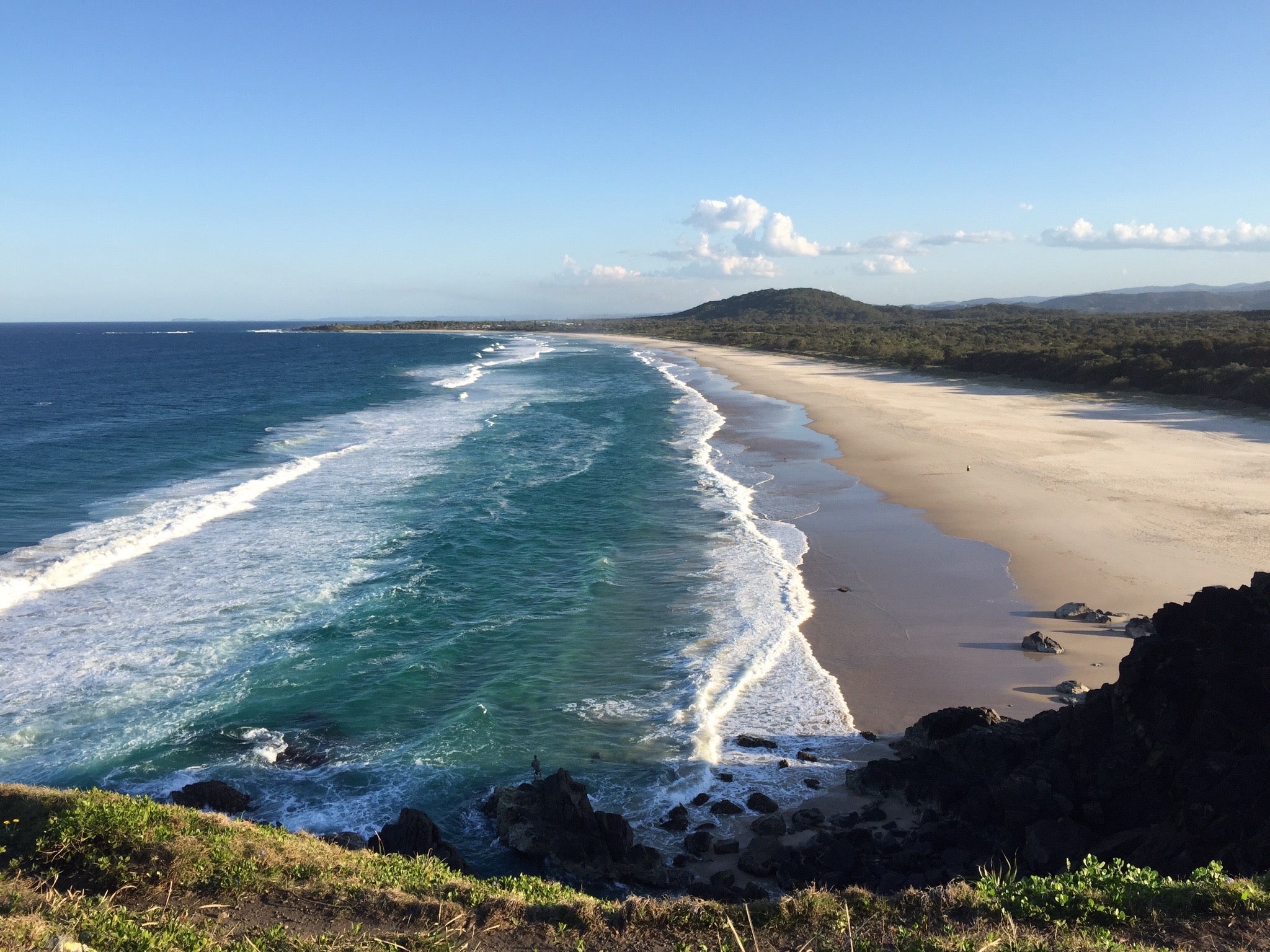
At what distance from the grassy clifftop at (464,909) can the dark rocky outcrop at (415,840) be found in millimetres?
1803

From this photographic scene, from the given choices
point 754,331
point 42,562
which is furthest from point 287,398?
point 754,331

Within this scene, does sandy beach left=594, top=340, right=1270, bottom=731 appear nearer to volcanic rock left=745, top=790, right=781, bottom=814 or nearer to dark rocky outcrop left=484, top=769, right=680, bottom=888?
volcanic rock left=745, top=790, right=781, bottom=814

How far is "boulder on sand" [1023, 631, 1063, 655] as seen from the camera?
12.9 meters

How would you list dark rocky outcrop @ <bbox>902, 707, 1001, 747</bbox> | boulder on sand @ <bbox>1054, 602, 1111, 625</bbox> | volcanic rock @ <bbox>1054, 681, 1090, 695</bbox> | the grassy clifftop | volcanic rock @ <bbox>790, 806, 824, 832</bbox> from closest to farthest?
the grassy clifftop < volcanic rock @ <bbox>790, 806, 824, 832</bbox> < dark rocky outcrop @ <bbox>902, 707, 1001, 747</bbox> < volcanic rock @ <bbox>1054, 681, 1090, 695</bbox> < boulder on sand @ <bbox>1054, 602, 1111, 625</bbox>

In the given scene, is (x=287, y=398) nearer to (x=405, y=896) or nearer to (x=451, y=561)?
(x=451, y=561)

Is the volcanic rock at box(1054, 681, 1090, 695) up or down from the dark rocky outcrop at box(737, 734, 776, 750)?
up

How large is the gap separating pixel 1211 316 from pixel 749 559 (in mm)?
95944

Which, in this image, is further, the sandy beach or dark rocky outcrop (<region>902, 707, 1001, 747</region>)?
the sandy beach

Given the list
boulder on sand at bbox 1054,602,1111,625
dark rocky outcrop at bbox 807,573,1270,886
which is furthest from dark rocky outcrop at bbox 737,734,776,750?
boulder on sand at bbox 1054,602,1111,625

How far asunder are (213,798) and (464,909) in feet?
17.7

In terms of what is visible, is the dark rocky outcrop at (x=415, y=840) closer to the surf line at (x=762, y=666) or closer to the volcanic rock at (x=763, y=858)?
the volcanic rock at (x=763, y=858)

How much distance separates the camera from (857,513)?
854 inches

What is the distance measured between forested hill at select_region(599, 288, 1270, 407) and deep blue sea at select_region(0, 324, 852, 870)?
25146 millimetres

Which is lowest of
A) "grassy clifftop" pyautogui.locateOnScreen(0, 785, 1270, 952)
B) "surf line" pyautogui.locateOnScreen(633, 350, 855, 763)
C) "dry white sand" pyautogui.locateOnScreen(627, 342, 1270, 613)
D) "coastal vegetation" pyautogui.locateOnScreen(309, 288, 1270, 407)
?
"surf line" pyautogui.locateOnScreen(633, 350, 855, 763)
